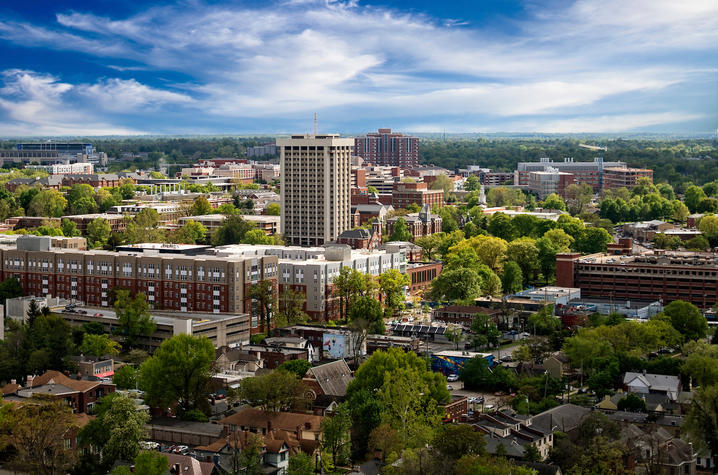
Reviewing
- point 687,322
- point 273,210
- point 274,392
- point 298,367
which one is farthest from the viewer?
point 273,210

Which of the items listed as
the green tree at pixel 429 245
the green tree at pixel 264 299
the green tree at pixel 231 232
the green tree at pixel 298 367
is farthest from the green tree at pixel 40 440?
the green tree at pixel 231 232

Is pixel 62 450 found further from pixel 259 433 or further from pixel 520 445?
pixel 520 445

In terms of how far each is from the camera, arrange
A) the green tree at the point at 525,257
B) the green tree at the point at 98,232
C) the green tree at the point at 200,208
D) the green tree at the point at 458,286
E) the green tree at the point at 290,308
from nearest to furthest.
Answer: the green tree at the point at 290,308 → the green tree at the point at 458,286 → the green tree at the point at 525,257 → the green tree at the point at 98,232 → the green tree at the point at 200,208

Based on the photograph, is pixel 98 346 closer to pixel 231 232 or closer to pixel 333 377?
pixel 333 377

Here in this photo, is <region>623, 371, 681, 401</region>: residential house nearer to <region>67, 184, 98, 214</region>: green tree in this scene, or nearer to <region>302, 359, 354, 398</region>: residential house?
<region>302, 359, 354, 398</region>: residential house

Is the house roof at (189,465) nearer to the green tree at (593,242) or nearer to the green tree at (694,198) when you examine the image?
the green tree at (593,242)

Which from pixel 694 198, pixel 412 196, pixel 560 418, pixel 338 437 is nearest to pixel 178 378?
pixel 338 437

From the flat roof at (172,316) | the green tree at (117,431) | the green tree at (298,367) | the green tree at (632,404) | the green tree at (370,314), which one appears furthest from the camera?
the green tree at (370,314)
